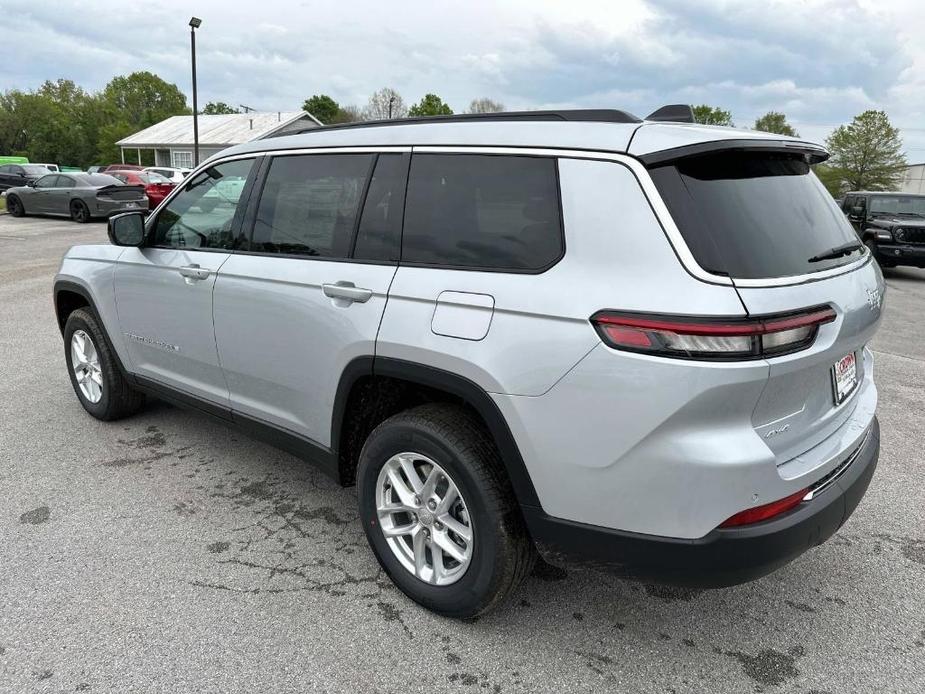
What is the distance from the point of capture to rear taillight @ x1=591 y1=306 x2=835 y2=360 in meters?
1.90

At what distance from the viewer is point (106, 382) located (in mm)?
4379

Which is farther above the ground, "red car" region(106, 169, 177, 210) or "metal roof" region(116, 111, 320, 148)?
"metal roof" region(116, 111, 320, 148)

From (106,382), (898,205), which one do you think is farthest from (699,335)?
(898,205)

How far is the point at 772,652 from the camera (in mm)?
2453

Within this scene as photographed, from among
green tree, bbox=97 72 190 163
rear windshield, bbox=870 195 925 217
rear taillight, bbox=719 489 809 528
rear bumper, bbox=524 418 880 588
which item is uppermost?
green tree, bbox=97 72 190 163

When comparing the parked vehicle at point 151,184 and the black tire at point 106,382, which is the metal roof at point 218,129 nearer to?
the parked vehicle at point 151,184

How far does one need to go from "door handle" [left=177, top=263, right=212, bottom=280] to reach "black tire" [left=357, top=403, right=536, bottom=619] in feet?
4.57

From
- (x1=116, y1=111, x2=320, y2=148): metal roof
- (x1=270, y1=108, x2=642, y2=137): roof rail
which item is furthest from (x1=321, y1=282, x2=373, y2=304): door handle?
(x1=116, y1=111, x2=320, y2=148): metal roof

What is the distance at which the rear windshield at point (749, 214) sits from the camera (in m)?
2.01

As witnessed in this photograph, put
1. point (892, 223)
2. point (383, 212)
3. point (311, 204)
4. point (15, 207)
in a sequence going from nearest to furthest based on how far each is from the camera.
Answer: point (383, 212)
point (311, 204)
point (892, 223)
point (15, 207)

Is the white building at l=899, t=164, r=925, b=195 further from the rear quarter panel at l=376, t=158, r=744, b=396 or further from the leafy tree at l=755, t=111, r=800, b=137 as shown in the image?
the rear quarter panel at l=376, t=158, r=744, b=396

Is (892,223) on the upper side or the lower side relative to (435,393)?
upper

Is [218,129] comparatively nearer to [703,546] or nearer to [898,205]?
[898,205]

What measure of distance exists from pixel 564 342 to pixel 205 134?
2050 inches
